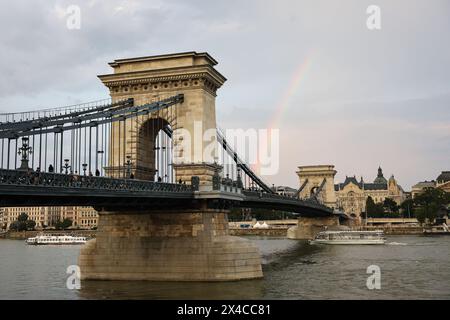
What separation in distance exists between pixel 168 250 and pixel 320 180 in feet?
332

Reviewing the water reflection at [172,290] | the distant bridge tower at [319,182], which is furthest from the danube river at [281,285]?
the distant bridge tower at [319,182]

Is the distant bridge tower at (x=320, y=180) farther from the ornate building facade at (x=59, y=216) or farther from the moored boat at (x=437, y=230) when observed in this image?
the ornate building facade at (x=59, y=216)

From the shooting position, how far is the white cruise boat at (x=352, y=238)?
86.9m

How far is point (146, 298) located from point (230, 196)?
10486mm

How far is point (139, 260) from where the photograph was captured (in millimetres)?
37312

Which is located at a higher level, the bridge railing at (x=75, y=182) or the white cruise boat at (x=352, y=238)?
the bridge railing at (x=75, y=182)

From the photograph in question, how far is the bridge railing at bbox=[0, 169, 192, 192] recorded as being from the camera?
2347 centimetres

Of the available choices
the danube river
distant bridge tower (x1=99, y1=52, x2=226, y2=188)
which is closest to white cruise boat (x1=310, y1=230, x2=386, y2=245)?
the danube river

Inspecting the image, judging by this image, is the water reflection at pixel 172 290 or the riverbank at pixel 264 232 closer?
the water reflection at pixel 172 290

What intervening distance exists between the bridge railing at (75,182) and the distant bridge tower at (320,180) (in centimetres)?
10021

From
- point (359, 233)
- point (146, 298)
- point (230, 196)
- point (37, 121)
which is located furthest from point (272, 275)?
point (359, 233)

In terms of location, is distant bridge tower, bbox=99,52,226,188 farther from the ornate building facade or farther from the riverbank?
the ornate building facade

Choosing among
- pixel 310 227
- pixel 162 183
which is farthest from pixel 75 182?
pixel 310 227
